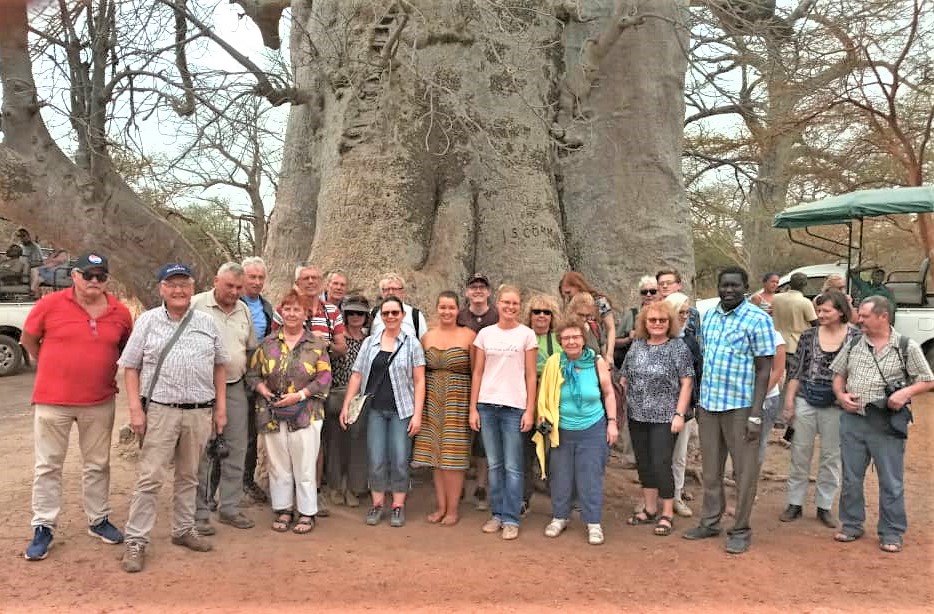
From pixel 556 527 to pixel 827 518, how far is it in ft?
6.41

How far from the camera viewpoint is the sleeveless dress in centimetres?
475

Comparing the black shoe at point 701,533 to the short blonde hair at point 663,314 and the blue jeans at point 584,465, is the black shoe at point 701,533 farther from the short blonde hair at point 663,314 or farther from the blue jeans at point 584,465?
the short blonde hair at point 663,314

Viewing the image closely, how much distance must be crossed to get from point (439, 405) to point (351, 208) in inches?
75.8

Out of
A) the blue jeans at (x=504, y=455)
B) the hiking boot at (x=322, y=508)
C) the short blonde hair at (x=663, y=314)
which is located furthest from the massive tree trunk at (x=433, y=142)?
the hiking boot at (x=322, y=508)

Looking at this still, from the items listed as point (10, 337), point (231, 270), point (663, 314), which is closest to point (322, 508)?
point (231, 270)

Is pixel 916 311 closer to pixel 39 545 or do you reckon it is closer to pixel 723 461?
pixel 723 461

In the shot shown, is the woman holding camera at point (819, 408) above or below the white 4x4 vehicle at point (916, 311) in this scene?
below

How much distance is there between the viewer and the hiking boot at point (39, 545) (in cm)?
404

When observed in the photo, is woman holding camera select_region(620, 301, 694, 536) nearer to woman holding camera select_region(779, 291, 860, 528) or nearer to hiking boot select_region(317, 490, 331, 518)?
woman holding camera select_region(779, 291, 860, 528)

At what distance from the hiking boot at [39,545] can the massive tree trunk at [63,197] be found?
2893mm

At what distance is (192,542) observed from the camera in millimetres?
4223

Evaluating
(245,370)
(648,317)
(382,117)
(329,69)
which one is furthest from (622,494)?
(329,69)

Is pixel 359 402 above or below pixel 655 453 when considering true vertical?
above

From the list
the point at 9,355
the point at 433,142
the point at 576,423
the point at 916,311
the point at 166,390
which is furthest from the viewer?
the point at 9,355
